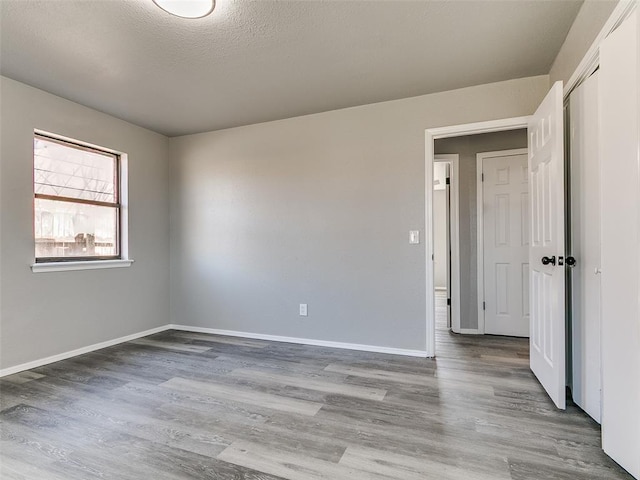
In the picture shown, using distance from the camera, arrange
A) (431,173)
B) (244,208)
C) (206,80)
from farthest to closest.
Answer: (244,208), (431,173), (206,80)

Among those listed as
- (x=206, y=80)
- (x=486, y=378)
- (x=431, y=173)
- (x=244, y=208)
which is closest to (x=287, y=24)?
(x=206, y=80)

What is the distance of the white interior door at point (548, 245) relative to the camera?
197 cm

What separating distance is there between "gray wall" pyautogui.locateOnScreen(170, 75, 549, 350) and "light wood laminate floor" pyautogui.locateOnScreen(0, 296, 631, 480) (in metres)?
0.60

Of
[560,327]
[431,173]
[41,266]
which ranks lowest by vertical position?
[560,327]

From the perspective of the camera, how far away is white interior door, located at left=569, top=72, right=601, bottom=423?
72.4 inches

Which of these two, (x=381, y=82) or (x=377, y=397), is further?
(x=381, y=82)

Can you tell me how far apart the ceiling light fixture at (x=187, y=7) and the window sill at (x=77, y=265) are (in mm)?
2340

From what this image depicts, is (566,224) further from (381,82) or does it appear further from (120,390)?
(120,390)

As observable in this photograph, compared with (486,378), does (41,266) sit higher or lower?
higher

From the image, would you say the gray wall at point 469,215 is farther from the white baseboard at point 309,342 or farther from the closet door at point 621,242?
the closet door at point 621,242

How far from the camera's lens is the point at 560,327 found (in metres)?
1.96

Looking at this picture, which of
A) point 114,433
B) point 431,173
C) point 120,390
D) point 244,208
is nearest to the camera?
point 114,433

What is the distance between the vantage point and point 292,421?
192 cm

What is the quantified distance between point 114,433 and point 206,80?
250cm
